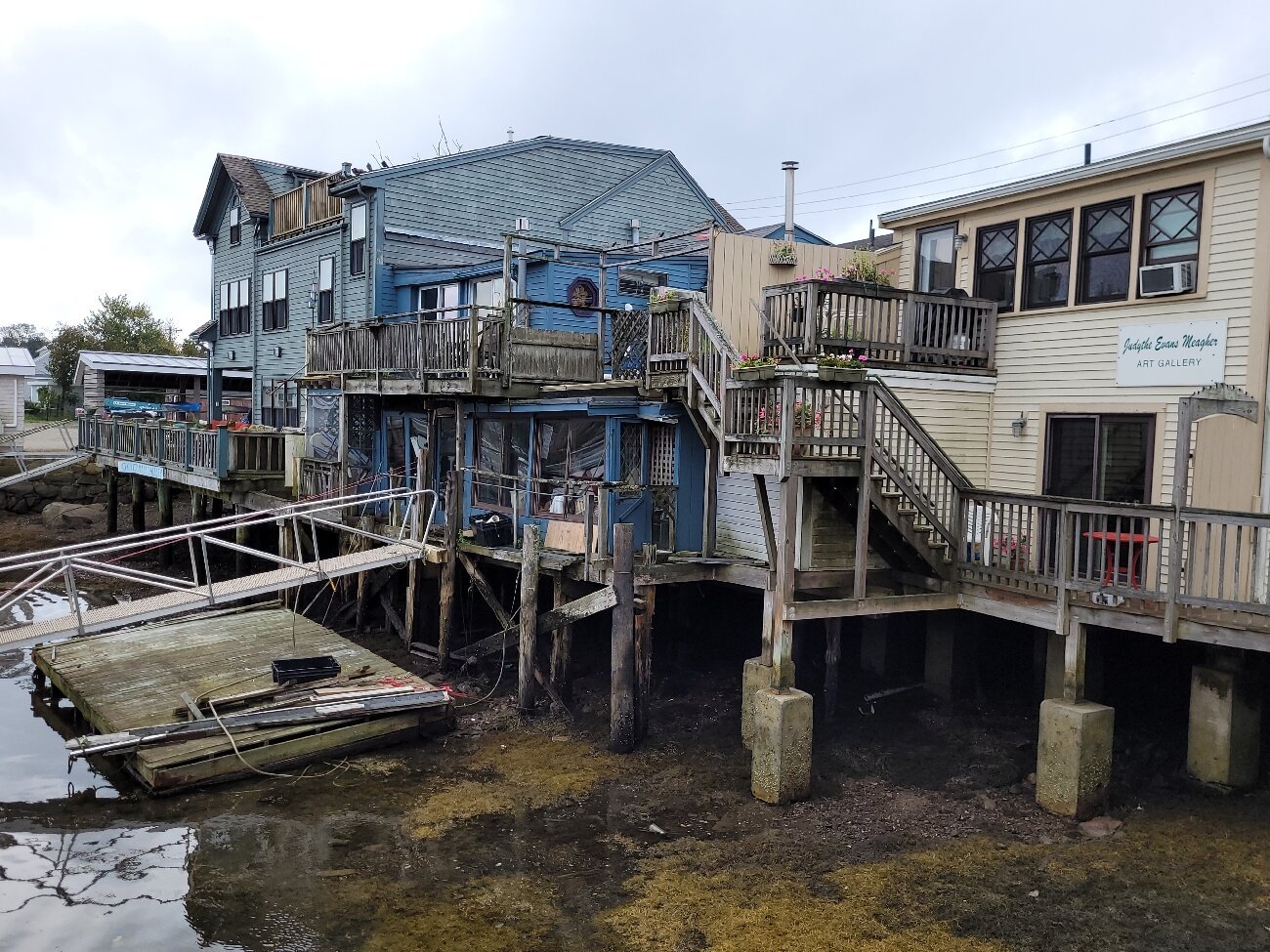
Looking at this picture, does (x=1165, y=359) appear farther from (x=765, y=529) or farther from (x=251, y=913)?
(x=251, y=913)

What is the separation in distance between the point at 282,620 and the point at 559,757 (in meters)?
8.04

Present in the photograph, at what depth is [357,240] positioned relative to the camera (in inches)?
1102

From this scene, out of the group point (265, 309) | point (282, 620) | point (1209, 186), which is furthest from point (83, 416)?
point (1209, 186)

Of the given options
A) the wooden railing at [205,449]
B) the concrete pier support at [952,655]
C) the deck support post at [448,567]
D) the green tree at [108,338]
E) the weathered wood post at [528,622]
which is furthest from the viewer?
the green tree at [108,338]

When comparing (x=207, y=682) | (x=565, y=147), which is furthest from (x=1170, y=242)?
(x=565, y=147)

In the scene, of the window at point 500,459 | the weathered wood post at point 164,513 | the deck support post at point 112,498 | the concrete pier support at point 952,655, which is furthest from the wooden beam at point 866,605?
the deck support post at point 112,498

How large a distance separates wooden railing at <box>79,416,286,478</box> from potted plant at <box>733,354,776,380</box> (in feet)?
54.7

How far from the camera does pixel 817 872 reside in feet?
36.5

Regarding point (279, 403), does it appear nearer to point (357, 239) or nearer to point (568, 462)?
point (357, 239)

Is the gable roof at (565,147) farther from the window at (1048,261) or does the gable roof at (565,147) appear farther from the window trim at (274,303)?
the window at (1048,261)

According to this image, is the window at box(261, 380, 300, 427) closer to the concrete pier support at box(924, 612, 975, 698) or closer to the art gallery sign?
the concrete pier support at box(924, 612, 975, 698)

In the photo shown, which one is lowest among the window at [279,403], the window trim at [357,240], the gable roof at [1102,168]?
the window at [279,403]

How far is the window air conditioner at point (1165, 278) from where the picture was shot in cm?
1335

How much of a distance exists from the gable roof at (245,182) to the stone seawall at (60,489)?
1103 centimetres
